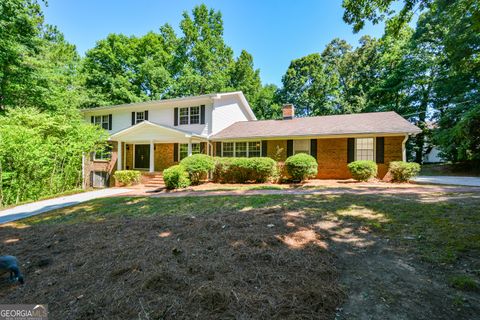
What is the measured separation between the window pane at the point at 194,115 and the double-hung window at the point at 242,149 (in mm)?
2452

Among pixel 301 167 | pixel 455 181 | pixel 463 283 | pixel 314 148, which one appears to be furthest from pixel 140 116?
pixel 455 181

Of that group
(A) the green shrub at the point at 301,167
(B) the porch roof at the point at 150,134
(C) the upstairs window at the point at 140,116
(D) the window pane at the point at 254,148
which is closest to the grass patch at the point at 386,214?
(A) the green shrub at the point at 301,167

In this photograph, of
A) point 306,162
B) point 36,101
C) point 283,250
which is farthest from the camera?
point 36,101

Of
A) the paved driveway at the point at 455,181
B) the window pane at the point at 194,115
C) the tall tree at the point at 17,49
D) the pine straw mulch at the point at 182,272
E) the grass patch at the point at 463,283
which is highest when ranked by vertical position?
the tall tree at the point at 17,49

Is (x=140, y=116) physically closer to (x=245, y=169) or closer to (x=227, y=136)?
(x=227, y=136)

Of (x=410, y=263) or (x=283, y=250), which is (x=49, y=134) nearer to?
(x=283, y=250)

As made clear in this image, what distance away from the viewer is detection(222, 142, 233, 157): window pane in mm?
15430

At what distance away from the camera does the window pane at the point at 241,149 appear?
49.9 feet

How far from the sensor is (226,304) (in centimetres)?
225

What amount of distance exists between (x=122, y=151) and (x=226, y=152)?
749 centimetres

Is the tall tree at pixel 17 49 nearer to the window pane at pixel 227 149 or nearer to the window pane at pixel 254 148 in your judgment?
the window pane at pixel 227 149

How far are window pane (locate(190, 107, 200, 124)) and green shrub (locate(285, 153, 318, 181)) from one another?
280 inches

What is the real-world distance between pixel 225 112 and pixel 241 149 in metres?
3.22

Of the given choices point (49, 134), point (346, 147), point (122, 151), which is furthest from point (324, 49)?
point (49, 134)
